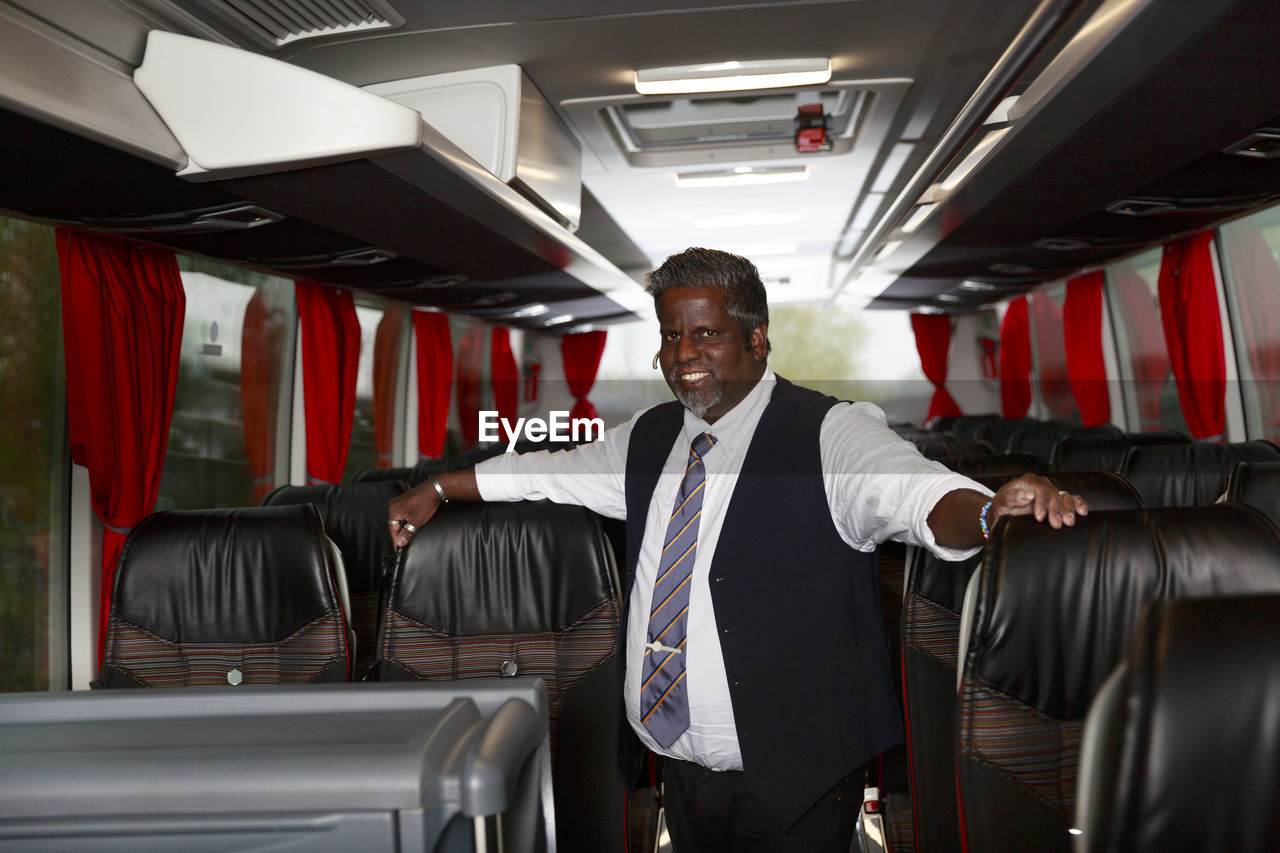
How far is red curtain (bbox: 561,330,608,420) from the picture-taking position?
1317 cm

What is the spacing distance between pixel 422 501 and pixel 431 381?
585cm

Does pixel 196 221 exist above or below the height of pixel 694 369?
above

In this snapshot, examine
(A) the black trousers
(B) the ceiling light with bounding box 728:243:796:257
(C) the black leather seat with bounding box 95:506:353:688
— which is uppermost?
(B) the ceiling light with bounding box 728:243:796:257

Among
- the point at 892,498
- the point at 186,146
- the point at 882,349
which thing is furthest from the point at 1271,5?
the point at 882,349

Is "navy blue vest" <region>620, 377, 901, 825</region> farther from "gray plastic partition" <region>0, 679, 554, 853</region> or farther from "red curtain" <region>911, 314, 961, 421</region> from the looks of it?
"red curtain" <region>911, 314, 961, 421</region>

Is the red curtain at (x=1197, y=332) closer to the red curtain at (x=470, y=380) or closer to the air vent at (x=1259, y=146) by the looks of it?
the air vent at (x=1259, y=146)

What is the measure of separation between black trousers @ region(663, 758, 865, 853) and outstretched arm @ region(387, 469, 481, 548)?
99 cm

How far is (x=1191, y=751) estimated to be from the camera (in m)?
0.90

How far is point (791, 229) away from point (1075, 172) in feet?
17.9

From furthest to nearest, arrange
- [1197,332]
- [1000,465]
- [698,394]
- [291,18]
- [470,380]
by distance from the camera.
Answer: [470,380]
[1197,332]
[1000,465]
[291,18]
[698,394]

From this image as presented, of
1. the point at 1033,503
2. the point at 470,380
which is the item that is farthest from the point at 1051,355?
the point at 1033,503

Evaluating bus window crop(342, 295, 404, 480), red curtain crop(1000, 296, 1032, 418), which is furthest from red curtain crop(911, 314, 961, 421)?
bus window crop(342, 295, 404, 480)

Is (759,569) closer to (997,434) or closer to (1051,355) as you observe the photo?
(997,434)

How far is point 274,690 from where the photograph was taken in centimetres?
96
